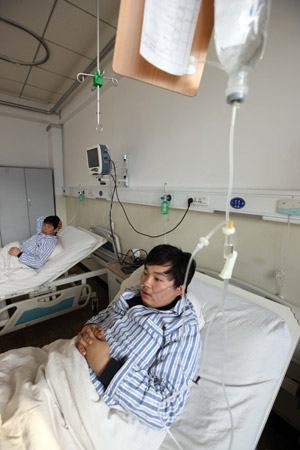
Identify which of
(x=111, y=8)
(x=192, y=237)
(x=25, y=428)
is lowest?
(x=25, y=428)

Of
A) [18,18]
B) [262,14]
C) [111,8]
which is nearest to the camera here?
[262,14]

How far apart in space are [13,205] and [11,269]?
7.27ft

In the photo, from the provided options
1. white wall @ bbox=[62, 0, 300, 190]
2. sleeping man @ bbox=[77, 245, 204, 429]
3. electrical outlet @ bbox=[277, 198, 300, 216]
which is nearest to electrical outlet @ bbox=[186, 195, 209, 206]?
white wall @ bbox=[62, 0, 300, 190]

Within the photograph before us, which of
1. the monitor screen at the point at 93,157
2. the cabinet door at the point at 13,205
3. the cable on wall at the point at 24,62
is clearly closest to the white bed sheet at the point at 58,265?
the monitor screen at the point at 93,157

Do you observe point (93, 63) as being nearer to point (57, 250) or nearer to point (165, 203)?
point (165, 203)

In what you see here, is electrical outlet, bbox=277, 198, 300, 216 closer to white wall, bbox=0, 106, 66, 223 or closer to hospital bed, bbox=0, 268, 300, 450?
hospital bed, bbox=0, 268, 300, 450

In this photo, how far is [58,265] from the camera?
206cm

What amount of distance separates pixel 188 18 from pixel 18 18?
2.47 metres

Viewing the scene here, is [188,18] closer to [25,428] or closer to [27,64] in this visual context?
[25,428]

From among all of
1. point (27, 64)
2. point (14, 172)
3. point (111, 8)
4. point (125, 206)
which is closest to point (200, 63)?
point (125, 206)

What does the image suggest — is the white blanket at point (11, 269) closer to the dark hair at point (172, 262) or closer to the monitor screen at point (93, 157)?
the monitor screen at point (93, 157)

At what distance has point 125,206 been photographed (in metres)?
2.33

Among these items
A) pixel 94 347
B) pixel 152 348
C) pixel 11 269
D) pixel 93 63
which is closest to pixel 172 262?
pixel 152 348

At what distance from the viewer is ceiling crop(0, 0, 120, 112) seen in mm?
1820
